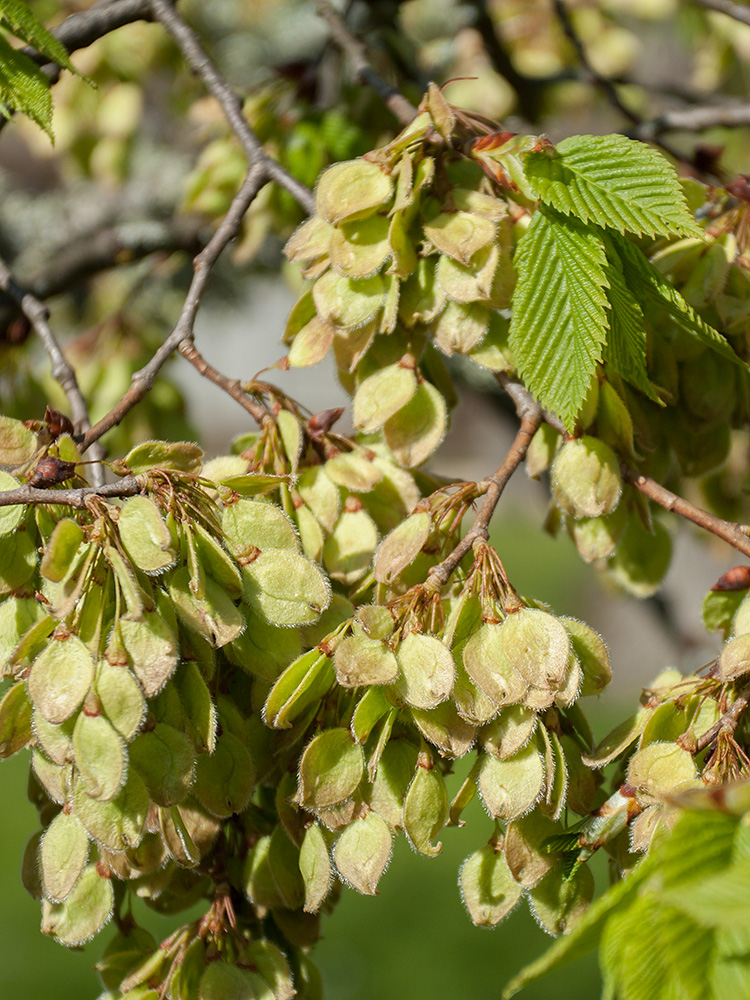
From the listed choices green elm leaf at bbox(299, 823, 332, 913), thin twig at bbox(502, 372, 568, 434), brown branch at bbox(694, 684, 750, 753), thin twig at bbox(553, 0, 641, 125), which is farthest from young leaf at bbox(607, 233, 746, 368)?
thin twig at bbox(553, 0, 641, 125)

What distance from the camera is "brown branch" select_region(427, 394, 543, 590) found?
68 centimetres

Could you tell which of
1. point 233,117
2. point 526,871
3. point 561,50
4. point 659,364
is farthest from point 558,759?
point 561,50

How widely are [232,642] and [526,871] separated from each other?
26 cm

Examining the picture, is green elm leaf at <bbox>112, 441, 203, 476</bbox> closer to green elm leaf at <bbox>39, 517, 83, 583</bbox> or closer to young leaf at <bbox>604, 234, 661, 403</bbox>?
green elm leaf at <bbox>39, 517, 83, 583</bbox>

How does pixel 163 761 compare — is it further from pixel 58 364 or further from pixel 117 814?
pixel 58 364

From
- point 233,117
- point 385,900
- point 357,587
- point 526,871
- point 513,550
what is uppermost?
point 233,117

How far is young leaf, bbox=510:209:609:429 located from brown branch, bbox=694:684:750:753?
0.76 feet

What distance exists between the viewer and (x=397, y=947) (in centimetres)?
270

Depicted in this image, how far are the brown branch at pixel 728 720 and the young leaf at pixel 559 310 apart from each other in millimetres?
233

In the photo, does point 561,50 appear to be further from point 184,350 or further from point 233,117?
point 184,350

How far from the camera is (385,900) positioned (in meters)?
2.94

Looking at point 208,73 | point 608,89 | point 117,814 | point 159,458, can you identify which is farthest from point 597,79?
point 117,814

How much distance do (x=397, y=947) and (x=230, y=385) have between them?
2.29 metres

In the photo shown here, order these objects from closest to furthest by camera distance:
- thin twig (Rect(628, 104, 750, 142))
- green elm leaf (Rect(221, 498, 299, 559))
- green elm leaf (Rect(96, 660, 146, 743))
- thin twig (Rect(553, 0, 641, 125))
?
green elm leaf (Rect(96, 660, 146, 743)) → green elm leaf (Rect(221, 498, 299, 559)) → thin twig (Rect(628, 104, 750, 142)) → thin twig (Rect(553, 0, 641, 125))
